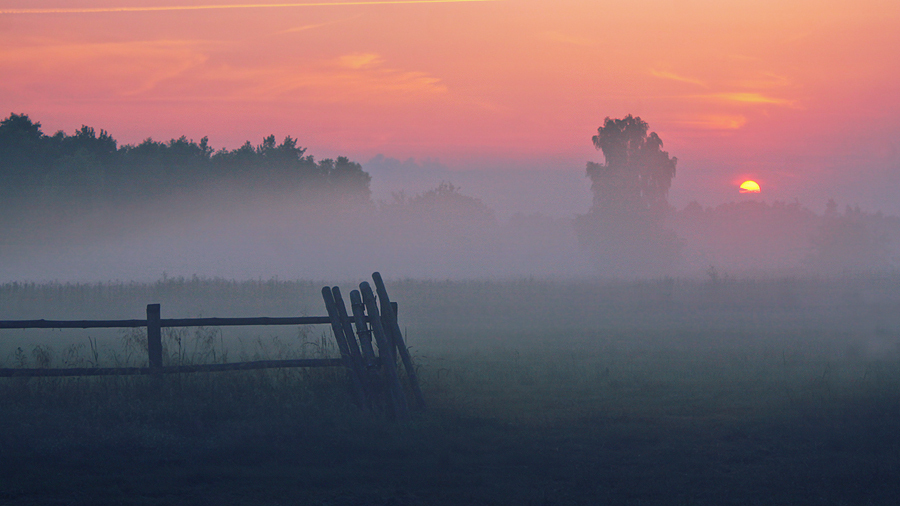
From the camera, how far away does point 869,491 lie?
6.65 meters

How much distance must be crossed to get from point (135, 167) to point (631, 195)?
48.1 metres

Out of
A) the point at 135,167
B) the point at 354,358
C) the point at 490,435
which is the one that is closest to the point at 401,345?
the point at 354,358

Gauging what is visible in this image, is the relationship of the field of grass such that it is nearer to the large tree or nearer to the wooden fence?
the wooden fence

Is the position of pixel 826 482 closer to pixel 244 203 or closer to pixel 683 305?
pixel 683 305

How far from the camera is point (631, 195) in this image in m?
72.4

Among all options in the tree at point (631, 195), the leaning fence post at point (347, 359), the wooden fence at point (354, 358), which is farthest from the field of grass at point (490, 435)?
the tree at point (631, 195)

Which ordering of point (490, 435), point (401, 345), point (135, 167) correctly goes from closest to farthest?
point (490, 435)
point (401, 345)
point (135, 167)

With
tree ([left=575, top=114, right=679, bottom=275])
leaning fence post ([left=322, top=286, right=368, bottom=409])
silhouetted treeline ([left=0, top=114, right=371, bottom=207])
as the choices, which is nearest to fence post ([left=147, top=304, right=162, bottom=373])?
leaning fence post ([left=322, top=286, right=368, bottom=409])

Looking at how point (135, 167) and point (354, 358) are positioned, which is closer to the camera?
point (354, 358)

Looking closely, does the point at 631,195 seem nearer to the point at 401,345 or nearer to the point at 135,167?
the point at 135,167

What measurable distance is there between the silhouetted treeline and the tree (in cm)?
2925

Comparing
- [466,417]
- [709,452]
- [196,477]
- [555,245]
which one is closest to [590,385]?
[466,417]

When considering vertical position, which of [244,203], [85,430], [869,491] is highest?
[244,203]

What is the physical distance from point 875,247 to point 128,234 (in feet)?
296
